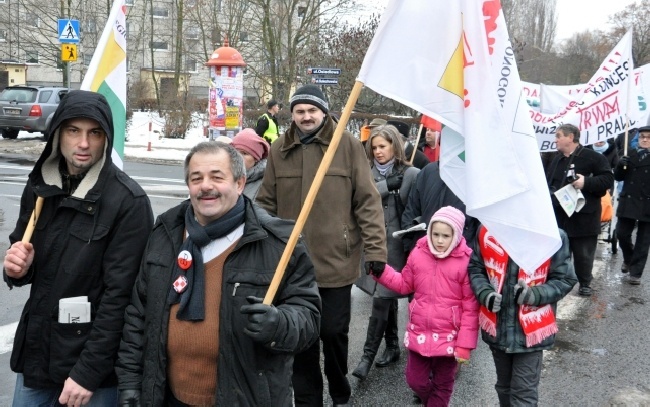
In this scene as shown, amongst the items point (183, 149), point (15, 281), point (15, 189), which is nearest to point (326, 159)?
point (15, 281)

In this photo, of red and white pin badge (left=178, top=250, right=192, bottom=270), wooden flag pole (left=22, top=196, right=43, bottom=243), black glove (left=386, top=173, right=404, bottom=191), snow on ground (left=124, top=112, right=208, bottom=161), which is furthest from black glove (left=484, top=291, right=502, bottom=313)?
snow on ground (left=124, top=112, right=208, bottom=161)

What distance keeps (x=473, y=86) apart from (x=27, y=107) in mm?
22926

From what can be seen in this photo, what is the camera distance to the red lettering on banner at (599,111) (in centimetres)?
878

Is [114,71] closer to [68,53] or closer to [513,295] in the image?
[513,295]

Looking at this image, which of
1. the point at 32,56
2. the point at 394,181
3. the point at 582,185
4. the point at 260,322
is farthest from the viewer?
the point at 32,56

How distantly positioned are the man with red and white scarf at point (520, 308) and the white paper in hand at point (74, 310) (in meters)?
2.27

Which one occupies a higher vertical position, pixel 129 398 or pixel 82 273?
pixel 82 273

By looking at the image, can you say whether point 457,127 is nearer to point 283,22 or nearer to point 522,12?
point 283,22

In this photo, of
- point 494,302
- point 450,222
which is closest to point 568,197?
point 450,222

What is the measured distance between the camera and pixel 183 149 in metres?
24.2

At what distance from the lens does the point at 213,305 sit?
2.73 meters

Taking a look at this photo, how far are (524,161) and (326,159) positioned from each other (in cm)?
86

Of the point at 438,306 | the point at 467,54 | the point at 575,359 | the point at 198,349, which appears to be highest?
the point at 467,54

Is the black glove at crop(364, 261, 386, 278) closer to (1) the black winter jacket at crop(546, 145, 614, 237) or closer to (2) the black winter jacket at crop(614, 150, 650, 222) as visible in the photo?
(1) the black winter jacket at crop(546, 145, 614, 237)
